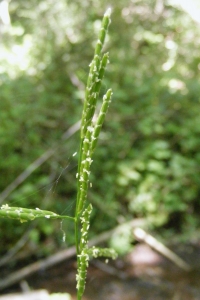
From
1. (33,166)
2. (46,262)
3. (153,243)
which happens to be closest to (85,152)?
(33,166)

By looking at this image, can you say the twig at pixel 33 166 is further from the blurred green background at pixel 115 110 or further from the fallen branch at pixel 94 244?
the fallen branch at pixel 94 244

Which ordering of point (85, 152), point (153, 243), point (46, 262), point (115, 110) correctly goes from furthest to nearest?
point (115, 110) → point (153, 243) → point (46, 262) → point (85, 152)

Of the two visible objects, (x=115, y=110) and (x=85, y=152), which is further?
(x=115, y=110)

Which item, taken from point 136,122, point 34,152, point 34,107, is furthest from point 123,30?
point 34,152

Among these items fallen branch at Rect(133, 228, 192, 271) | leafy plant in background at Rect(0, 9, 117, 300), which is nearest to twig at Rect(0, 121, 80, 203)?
fallen branch at Rect(133, 228, 192, 271)

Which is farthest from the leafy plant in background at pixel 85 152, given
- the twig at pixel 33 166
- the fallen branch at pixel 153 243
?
the fallen branch at pixel 153 243

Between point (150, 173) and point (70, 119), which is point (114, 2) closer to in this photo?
point (70, 119)

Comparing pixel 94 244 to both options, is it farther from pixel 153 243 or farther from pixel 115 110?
pixel 115 110

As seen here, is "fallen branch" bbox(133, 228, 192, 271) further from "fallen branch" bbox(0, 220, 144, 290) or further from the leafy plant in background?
the leafy plant in background
